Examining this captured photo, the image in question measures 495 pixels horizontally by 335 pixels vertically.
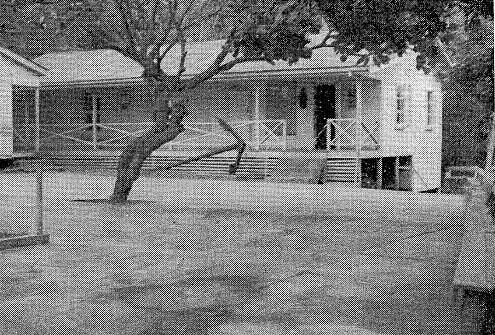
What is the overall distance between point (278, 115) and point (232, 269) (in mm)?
17603

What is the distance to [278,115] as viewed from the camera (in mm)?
24594

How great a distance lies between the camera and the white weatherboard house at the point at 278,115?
2156 centimetres

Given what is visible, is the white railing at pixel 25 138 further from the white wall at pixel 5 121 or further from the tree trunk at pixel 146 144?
the tree trunk at pixel 146 144

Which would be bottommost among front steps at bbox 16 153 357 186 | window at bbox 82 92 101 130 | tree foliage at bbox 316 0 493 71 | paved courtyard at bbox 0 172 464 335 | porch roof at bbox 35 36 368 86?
paved courtyard at bbox 0 172 464 335

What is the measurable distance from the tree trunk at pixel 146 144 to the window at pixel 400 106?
487 inches

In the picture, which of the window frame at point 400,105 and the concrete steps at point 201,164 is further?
the window frame at point 400,105

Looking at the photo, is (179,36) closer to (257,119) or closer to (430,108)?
(257,119)

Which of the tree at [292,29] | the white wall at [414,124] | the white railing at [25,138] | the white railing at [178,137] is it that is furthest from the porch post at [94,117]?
the white wall at [414,124]

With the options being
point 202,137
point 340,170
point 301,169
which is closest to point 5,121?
point 202,137

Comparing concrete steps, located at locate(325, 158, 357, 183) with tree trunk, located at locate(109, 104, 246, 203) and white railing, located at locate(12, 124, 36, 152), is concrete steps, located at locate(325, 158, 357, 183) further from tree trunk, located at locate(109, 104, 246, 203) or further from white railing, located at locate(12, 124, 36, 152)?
white railing, located at locate(12, 124, 36, 152)

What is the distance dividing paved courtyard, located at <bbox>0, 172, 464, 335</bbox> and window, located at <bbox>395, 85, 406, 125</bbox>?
37.3 ft

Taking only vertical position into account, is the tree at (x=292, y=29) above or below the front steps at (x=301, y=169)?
above

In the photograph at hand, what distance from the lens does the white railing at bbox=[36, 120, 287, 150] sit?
23125 millimetres

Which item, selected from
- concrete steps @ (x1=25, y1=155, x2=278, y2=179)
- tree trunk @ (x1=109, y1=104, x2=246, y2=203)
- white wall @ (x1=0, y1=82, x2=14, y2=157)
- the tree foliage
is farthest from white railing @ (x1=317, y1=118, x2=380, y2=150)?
the tree foliage
